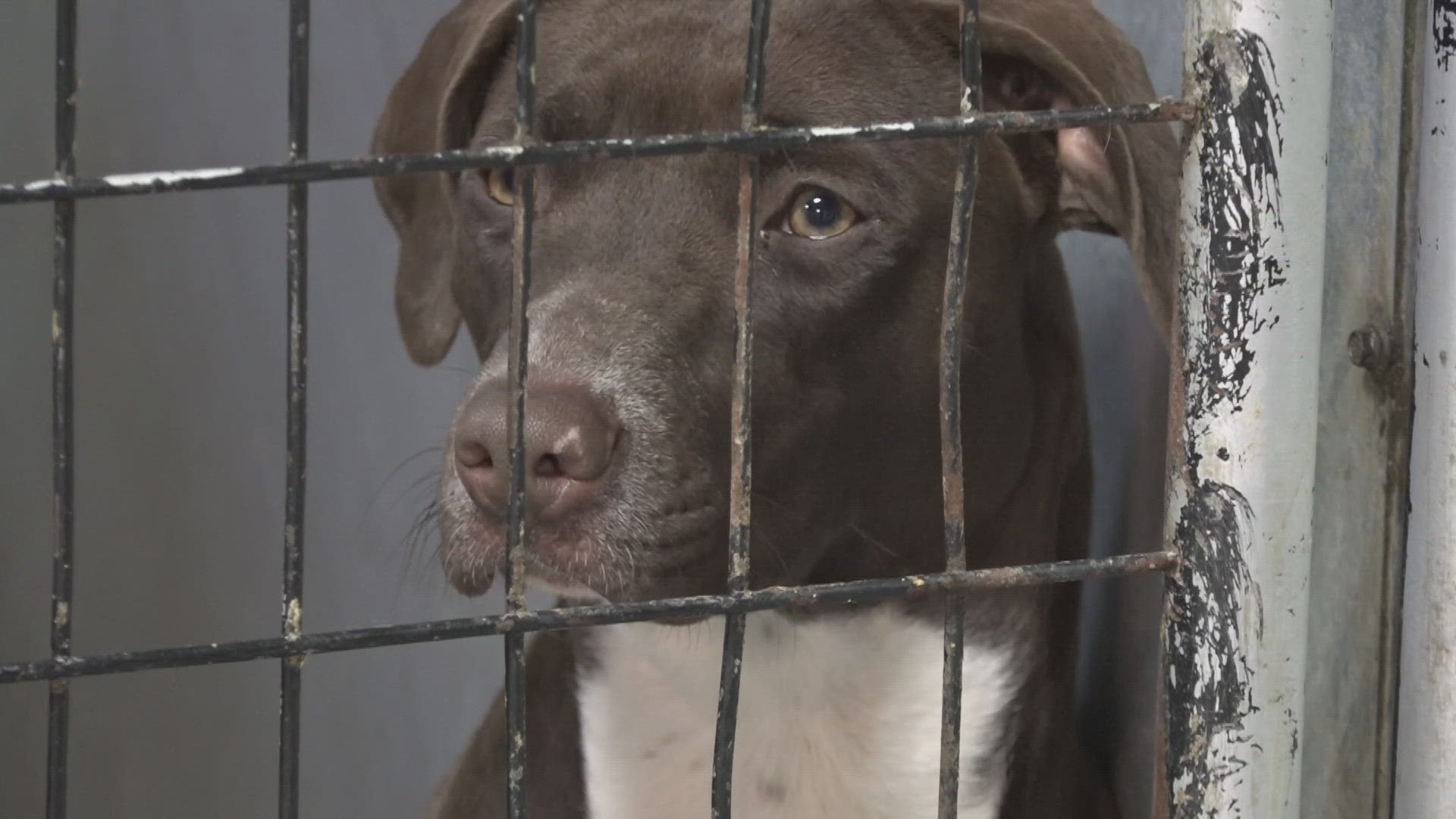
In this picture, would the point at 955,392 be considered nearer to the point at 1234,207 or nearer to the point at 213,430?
the point at 1234,207

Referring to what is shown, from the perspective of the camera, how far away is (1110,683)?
1716mm

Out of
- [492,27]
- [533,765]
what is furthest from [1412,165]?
[533,765]

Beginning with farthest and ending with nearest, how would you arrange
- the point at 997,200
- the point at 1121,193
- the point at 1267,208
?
the point at 997,200, the point at 1121,193, the point at 1267,208

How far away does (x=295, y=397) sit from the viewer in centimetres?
91

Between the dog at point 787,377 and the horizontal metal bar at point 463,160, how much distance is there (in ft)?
0.92

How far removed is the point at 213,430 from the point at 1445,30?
201cm

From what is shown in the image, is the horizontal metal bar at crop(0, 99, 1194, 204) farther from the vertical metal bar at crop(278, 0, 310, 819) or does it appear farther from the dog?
the dog

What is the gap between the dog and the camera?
124 centimetres

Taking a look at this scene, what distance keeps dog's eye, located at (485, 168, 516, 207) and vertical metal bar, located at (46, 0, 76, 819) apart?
2.24 ft

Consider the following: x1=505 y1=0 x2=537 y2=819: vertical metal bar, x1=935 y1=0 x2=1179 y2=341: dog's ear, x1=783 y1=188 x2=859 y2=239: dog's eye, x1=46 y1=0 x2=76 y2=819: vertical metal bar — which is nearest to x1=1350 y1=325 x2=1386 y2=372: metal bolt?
x1=935 y1=0 x2=1179 y2=341: dog's ear

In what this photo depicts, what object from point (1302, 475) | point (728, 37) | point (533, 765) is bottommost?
point (533, 765)

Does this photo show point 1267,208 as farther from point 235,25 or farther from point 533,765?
point 235,25

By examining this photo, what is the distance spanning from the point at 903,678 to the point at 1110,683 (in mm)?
Result: 251

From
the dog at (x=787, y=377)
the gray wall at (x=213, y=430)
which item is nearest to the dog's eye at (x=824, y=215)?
the dog at (x=787, y=377)
